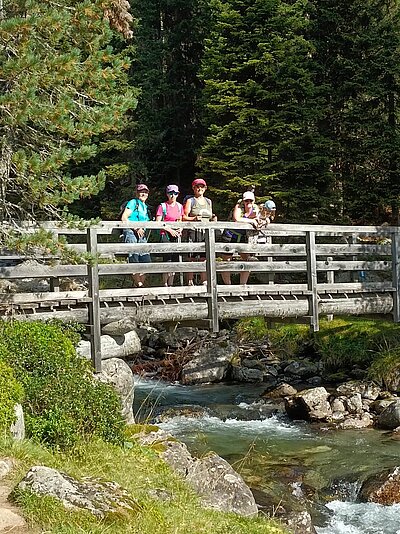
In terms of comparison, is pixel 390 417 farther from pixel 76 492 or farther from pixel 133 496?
pixel 76 492

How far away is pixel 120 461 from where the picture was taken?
773cm

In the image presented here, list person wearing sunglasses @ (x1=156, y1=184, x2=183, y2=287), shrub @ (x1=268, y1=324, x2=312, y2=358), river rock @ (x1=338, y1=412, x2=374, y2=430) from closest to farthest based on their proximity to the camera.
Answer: person wearing sunglasses @ (x1=156, y1=184, x2=183, y2=287) < river rock @ (x1=338, y1=412, x2=374, y2=430) < shrub @ (x1=268, y1=324, x2=312, y2=358)

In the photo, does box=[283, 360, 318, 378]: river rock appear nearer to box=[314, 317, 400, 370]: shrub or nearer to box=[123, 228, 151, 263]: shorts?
box=[314, 317, 400, 370]: shrub

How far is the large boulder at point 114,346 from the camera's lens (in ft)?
33.8

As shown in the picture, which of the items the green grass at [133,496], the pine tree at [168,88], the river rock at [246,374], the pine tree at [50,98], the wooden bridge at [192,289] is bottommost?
the river rock at [246,374]

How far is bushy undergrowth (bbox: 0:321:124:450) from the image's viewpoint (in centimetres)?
764

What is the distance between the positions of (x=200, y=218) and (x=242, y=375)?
685cm

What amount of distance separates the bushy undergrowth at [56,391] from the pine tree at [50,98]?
1.65 metres

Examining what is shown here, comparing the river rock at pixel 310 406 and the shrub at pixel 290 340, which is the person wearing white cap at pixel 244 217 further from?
the shrub at pixel 290 340

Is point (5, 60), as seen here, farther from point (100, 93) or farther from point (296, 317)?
point (296, 317)

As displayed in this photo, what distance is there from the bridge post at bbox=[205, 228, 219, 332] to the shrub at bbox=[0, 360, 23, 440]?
14.4 feet

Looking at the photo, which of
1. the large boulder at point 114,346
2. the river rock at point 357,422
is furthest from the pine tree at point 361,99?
the large boulder at point 114,346

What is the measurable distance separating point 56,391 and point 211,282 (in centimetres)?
404

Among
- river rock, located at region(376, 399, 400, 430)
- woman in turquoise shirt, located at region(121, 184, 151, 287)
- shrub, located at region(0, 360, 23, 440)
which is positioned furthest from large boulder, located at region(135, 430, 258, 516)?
river rock, located at region(376, 399, 400, 430)
